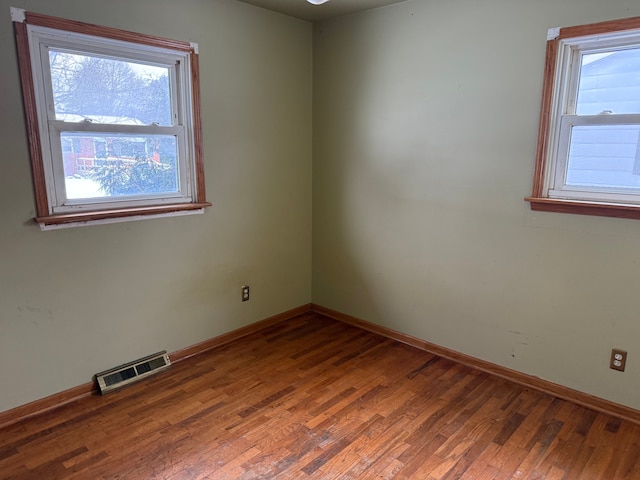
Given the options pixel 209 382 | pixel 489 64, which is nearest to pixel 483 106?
pixel 489 64

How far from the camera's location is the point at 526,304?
2.74m

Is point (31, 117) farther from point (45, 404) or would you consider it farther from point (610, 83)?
point (610, 83)

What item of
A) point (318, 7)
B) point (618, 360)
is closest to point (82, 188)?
point (318, 7)

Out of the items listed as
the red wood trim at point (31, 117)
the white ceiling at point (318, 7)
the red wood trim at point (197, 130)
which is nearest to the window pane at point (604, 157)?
the white ceiling at point (318, 7)

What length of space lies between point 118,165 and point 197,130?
56 centimetres

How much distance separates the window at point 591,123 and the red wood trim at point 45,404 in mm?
2871

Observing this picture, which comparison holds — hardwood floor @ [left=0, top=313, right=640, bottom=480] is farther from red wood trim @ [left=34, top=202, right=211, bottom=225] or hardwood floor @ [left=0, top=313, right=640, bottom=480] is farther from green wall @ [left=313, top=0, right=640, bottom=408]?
red wood trim @ [left=34, top=202, right=211, bottom=225]

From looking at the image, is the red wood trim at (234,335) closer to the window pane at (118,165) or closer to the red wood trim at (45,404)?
the red wood trim at (45,404)

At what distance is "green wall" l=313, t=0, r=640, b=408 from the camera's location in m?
2.47

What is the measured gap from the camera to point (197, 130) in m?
2.93

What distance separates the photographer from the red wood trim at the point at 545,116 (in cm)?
244

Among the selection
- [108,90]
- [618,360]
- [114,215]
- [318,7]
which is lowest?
[618,360]

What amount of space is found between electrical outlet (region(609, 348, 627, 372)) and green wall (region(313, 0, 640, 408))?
1.2 inches

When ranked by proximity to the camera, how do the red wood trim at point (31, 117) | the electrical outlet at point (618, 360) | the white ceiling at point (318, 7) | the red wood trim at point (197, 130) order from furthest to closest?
the white ceiling at point (318, 7)
the red wood trim at point (197, 130)
the electrical outlet at point (618, 360)
the red wood trim at point (31, 117)
